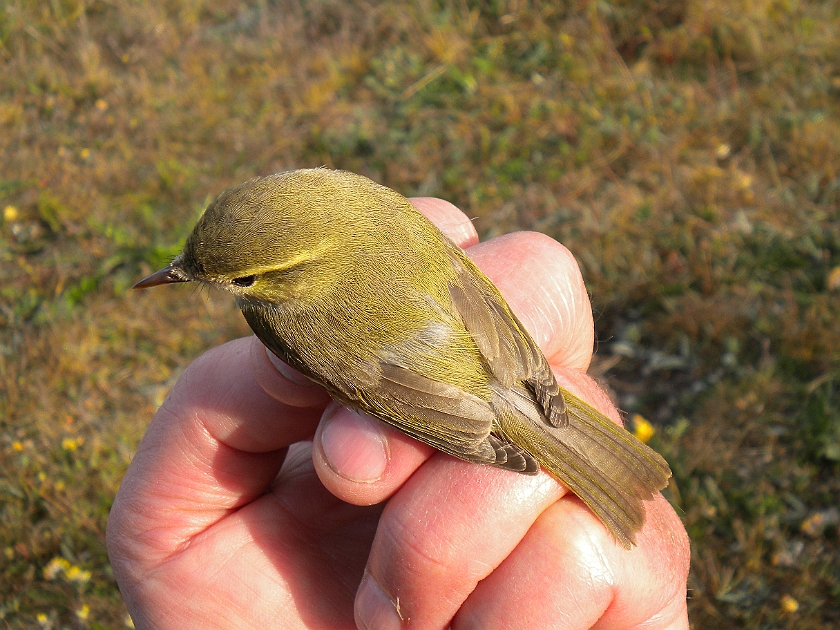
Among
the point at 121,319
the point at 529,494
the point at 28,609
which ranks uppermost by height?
the point at 529,494

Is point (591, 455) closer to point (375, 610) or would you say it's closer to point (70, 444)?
point (375, 610)

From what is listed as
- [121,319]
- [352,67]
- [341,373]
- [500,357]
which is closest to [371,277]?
[341,373]

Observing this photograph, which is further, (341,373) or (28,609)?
(28,609)

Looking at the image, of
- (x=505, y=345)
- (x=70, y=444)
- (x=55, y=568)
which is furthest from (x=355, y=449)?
(x=70, y=444)

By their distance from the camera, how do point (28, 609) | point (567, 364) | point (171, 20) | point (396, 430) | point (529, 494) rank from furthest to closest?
point (171, 20) < point (28, 609) < point (567, 364) < point (396, 430) < point (529, 494)

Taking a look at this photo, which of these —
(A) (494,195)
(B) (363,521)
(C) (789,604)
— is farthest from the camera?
(A) (494,195)

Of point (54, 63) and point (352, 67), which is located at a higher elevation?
point (54, 63)

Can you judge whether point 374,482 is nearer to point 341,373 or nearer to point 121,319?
point 341,373

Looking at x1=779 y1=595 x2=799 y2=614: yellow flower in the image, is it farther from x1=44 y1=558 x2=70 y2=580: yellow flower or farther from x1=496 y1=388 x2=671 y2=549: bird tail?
x1=44 y1=558 x2=70 y2=580: yellow flower
